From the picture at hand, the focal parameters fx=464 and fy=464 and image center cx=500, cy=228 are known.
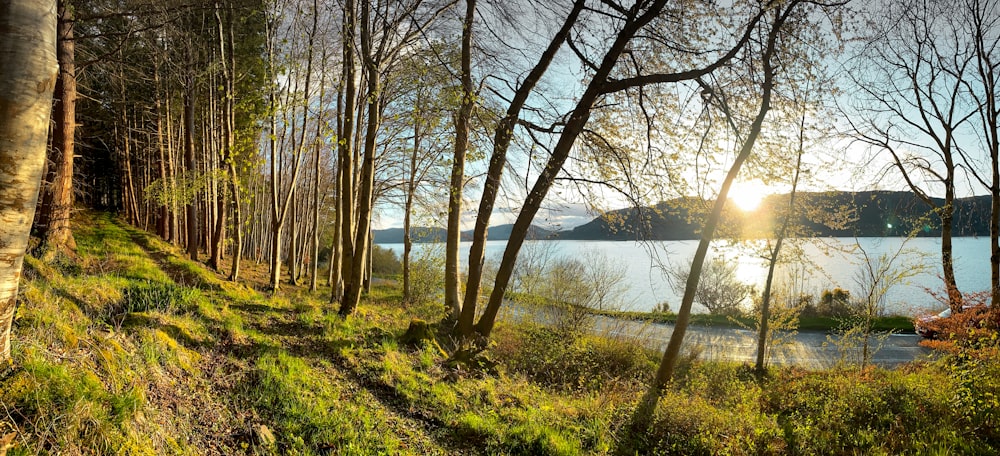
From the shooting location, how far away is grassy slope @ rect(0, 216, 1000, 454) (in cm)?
272

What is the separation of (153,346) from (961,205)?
17295mm

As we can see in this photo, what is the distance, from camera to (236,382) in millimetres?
4195

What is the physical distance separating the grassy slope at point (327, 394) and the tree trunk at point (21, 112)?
806 mm

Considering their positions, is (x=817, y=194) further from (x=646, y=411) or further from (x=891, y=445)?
(x=646, y=411)

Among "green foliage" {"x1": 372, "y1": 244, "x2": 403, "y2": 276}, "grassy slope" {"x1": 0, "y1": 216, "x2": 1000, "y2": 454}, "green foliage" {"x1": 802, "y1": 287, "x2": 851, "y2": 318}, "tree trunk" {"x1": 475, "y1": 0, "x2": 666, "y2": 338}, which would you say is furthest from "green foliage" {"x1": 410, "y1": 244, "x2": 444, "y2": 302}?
"green foliage" {"x1": 802, "y1": 287, "x2": 851, "y2": 318}

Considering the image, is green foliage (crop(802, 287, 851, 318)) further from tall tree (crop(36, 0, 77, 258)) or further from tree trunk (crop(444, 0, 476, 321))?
tall tree (crop(36, 0, 77, 258))

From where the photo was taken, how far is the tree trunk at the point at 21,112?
6.45 ft

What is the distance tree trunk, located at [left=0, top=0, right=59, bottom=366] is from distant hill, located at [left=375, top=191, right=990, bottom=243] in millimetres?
6957

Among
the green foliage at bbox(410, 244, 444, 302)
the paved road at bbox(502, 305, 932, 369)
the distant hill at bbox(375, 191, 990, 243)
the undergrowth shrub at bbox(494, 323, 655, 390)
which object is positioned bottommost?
the paved road at bbox(502, 305, 932, 369)

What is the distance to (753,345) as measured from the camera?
701 inches

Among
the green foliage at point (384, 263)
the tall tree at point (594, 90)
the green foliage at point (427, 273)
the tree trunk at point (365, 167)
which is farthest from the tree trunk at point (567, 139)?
the green foliage at point (384, 263)

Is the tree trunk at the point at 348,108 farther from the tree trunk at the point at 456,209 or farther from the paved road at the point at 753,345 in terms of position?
the paved road at the point at 753,345

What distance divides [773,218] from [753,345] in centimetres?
703

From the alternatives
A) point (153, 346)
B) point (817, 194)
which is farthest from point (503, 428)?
point (817, 194)
